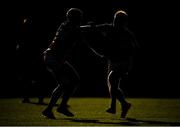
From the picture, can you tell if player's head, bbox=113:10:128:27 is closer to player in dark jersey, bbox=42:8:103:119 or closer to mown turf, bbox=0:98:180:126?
player in dark jersey, bbox=42:8:103:119

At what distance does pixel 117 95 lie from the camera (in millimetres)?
12609

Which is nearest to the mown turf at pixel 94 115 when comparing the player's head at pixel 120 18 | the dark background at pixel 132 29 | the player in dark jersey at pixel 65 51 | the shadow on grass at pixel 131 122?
the shadow on grass at pixel 131 122

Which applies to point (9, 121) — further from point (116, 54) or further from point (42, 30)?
point (42, 30)

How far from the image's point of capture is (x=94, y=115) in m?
13.1

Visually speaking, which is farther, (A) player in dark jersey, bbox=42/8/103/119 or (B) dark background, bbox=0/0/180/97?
(B) dark background, bbox=0/0/180/97

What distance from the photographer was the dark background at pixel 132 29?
23.1 meters

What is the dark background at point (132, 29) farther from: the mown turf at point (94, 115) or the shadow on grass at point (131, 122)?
the shadow on grass at point (131, 122)

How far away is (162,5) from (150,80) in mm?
2855

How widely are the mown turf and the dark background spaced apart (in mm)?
6151

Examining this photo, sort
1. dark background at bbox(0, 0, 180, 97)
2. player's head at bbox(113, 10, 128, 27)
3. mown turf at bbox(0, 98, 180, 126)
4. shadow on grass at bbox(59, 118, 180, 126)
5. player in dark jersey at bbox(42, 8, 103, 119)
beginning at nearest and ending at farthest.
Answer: shadow on grass at bbox(59, 118, 180, 126) < mown turf at bbox(0, 98, 180, 126) < player in dark jersey at bbox(42, 8, 103, 119) < player's head at bbox(113, 10, 128, 27) < dark background at bbox(0, 0, 180, 97)

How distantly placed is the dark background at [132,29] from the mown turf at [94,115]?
6151 mm

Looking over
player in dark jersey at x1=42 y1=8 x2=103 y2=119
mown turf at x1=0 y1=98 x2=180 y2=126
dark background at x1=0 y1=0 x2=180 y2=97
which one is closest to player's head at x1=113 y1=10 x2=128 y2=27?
player in dark jersey at x1=42 y1=8 x2=103 y2=119

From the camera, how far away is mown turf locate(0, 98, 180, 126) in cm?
1139

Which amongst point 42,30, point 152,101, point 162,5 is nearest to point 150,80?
point 162,5
